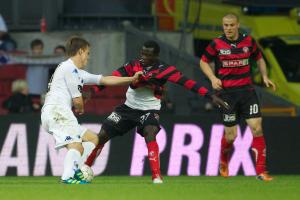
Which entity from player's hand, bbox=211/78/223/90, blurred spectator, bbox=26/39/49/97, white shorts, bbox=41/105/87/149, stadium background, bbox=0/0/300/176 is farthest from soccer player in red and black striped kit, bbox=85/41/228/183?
blurred spectator, bbox=26/39/49/97

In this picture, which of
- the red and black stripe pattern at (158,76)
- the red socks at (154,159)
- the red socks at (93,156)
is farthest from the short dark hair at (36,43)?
the red socks at (154,159)

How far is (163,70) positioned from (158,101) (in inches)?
22.2

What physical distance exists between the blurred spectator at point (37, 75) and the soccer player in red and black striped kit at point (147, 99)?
6.01 metres

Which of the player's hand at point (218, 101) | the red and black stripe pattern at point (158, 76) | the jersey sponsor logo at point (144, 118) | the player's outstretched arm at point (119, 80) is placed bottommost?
the jersey sponsor logo at point (144, 118)

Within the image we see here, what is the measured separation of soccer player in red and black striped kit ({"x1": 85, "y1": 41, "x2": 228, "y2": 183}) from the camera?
16141 mm

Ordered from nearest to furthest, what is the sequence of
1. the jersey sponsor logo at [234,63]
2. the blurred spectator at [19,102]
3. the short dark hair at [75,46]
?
1. the short dark hair at [75,46]
2. the jersey sponsor logo at [234,63]
3. the blurred spectator at [19,102]

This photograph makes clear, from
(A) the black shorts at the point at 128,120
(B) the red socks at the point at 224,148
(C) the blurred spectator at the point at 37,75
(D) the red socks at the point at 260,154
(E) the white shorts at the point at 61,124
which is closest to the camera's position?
(E) the white shorts at the point at 61,124

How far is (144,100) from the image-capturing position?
55.3ft

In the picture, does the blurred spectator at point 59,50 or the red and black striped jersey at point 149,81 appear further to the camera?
the blurred spectator at point 59,50

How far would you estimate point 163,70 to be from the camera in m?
16.4

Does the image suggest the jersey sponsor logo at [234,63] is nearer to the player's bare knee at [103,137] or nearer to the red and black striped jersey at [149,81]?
the red and black striped jersey at [149,81]

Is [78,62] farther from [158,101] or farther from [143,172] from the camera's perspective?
[143,172]

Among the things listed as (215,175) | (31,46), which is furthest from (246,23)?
(215,175)

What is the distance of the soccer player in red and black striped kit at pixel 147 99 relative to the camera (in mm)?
16141
